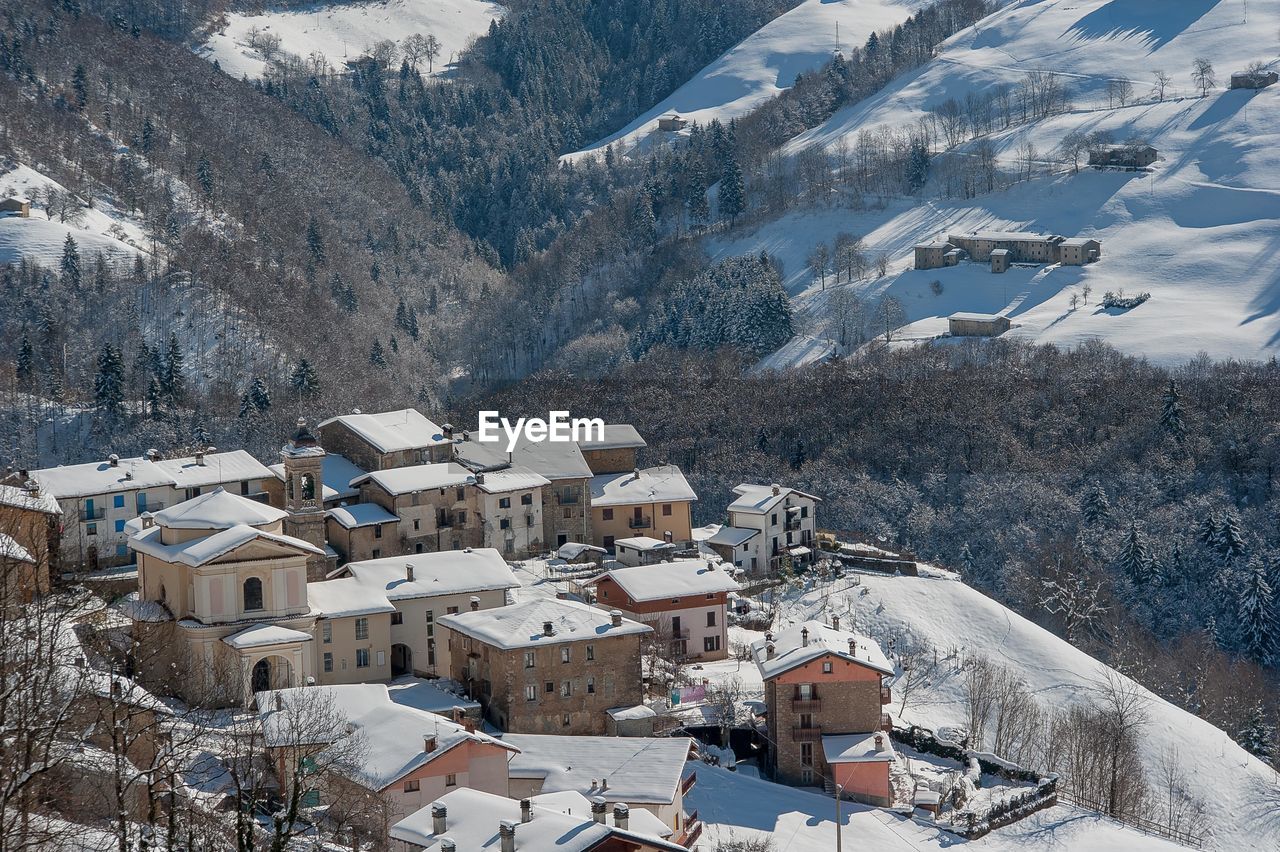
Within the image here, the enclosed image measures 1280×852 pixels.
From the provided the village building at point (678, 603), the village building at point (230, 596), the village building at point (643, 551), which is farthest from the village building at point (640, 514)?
the village building at point (230, 596)

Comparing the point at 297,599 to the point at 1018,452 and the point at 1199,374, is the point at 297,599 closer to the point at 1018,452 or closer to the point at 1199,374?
the point at 1018,452

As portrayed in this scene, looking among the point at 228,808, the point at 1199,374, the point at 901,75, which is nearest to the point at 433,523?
the point at 228,808

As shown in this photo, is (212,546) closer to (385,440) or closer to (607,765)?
(607,765)

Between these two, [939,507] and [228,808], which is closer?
[228,808]

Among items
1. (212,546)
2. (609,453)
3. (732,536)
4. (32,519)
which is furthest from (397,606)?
(609,453)

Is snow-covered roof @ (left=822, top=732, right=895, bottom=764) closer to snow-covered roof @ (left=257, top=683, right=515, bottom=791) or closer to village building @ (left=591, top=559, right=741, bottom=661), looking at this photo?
village building @ (left=591, top=559, right=741, bottom=661)
